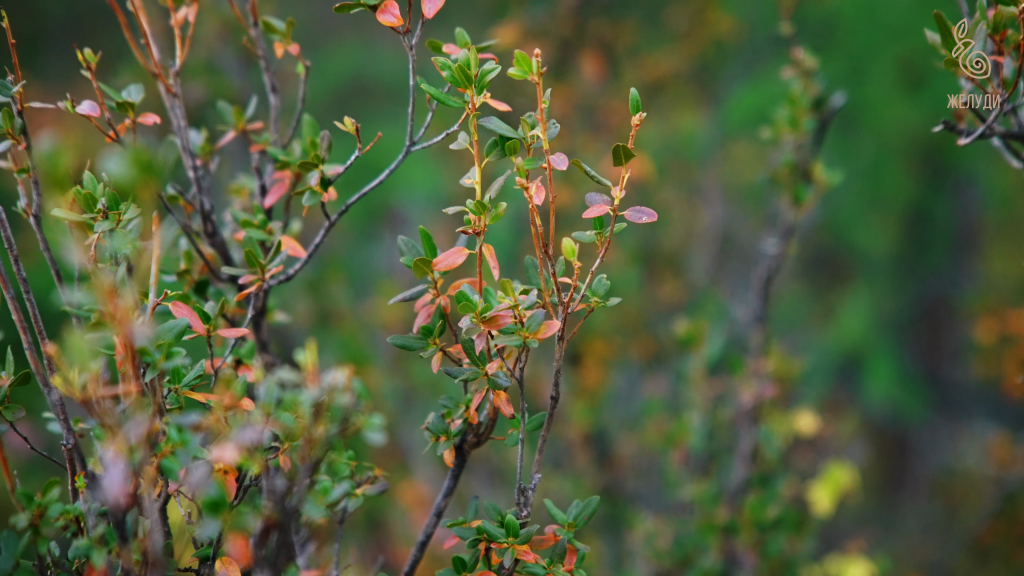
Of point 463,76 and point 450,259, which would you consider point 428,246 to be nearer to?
point 450,259

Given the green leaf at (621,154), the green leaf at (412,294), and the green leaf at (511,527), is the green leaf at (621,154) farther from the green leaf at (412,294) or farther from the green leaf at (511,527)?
the green leaf at (511,527)

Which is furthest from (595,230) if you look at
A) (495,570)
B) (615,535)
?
(615,535)

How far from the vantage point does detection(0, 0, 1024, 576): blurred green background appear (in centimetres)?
253

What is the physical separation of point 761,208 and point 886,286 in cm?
92

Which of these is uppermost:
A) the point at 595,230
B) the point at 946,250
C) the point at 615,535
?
the point at 946,250

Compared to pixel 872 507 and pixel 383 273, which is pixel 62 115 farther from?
pixel 872 507

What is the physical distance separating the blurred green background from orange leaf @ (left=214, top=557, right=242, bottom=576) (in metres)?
1.54

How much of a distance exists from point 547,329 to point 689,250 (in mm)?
2539

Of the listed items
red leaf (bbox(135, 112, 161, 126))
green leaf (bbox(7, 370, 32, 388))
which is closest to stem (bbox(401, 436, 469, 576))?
green leaf (bbox(7, 370, 32, 388))

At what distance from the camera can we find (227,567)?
667 mm

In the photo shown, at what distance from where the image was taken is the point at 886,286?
3.50 meters

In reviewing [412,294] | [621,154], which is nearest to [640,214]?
[621,154]

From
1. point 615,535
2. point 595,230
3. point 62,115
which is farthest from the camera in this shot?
point 62,115

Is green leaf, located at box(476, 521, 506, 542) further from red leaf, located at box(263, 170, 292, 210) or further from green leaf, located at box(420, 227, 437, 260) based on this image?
red leaf, located at box(263, 170, 292, 210)
